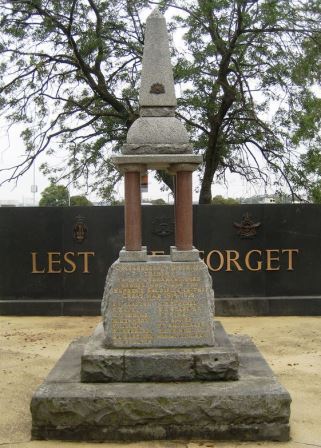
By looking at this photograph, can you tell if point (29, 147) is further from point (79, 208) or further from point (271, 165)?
point (271, 165)

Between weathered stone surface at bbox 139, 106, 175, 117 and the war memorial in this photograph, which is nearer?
the war memorial

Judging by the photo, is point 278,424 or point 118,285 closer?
point 278,424

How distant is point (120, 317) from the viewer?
17.3 ft

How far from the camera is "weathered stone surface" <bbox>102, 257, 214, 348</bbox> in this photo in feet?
17.2

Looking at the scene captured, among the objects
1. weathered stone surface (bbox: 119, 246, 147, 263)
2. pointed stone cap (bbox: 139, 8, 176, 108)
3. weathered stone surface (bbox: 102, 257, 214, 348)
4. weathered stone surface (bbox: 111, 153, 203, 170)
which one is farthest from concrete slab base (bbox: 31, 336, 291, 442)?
pointed stone cap (bbox: 139, 8, 176, 108)

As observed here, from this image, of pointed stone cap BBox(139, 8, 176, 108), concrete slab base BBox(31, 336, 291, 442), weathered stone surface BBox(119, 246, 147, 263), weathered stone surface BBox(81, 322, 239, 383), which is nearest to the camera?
concrete slab base BBox(31, 336, 291, 442)

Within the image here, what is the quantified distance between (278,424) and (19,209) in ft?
23.2

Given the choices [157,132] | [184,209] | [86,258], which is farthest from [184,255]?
[86,258]

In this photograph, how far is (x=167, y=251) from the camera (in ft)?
33.8

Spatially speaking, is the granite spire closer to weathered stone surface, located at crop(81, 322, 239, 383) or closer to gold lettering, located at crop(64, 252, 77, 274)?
weathered stone surface, located at crop(81, 322, 239, 383)

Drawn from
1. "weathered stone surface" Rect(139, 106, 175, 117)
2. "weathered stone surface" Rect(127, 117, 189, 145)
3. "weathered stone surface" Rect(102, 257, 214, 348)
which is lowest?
"weathered stone surface" Rect(102, 257, 214, 348)

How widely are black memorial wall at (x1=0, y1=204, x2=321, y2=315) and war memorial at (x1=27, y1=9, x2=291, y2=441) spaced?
4.36 metres

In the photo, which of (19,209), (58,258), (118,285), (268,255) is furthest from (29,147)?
(118,285)

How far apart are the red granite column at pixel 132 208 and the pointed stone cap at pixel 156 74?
75 centimetres
